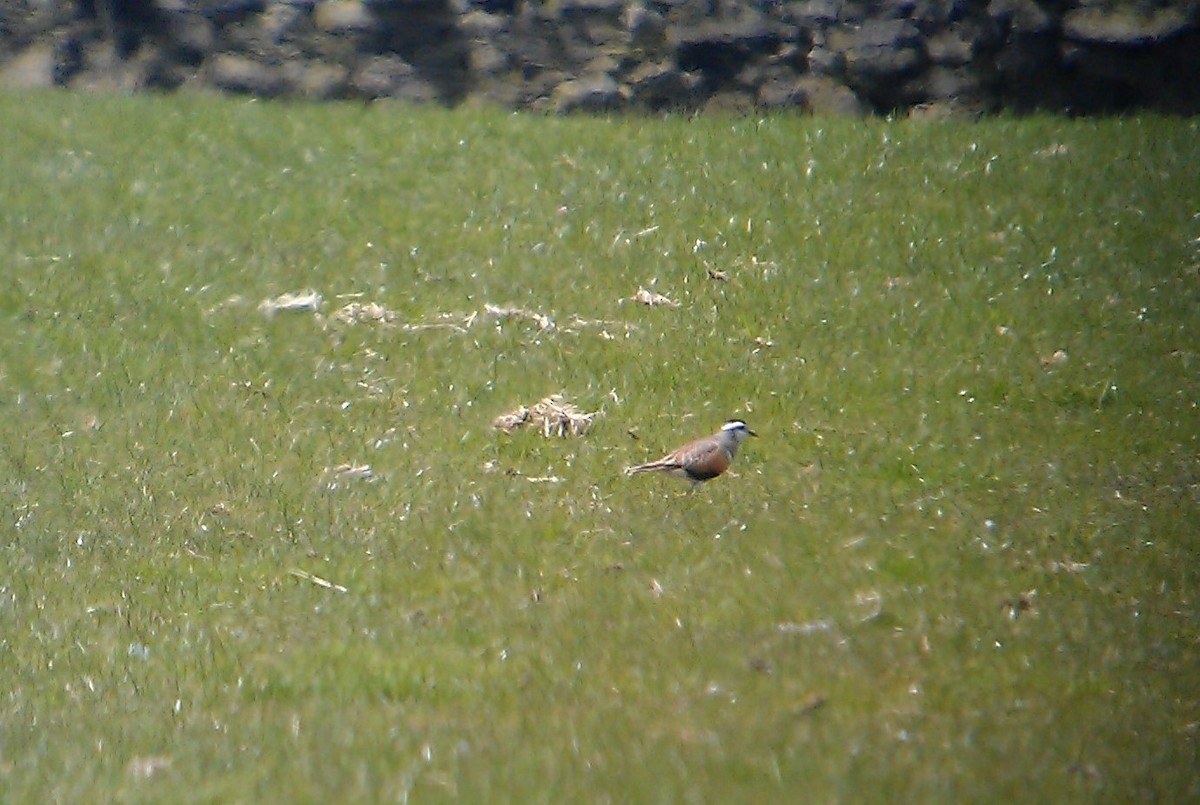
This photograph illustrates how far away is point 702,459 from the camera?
10.3 metres

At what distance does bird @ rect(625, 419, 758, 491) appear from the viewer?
10.3 meters

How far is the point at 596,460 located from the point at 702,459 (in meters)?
1.22

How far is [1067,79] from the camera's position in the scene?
1830 centimetres

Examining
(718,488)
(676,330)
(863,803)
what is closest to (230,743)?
(863,803)

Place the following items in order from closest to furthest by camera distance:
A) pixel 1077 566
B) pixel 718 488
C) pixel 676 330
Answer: pixel 1077 566, pixel 718 488, pixel 676 330

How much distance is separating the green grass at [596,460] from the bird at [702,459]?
22cm

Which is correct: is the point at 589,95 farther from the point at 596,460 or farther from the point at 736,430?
the point at 736,430

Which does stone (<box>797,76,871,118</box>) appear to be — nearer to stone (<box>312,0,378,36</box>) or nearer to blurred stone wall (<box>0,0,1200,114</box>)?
blurred stone wall (<box>0,0,1200,114</box>)

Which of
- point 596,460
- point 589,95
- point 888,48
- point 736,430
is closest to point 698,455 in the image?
point 736,430

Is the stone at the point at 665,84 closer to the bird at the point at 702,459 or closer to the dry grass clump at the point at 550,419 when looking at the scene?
the dry grass clump at the point at 550,419

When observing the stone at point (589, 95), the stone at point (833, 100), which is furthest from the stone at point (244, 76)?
the stone at point (833, 100)

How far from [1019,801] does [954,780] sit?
288 mm

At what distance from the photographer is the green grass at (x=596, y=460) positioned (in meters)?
7.01

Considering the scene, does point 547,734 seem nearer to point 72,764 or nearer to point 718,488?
point 72,764
